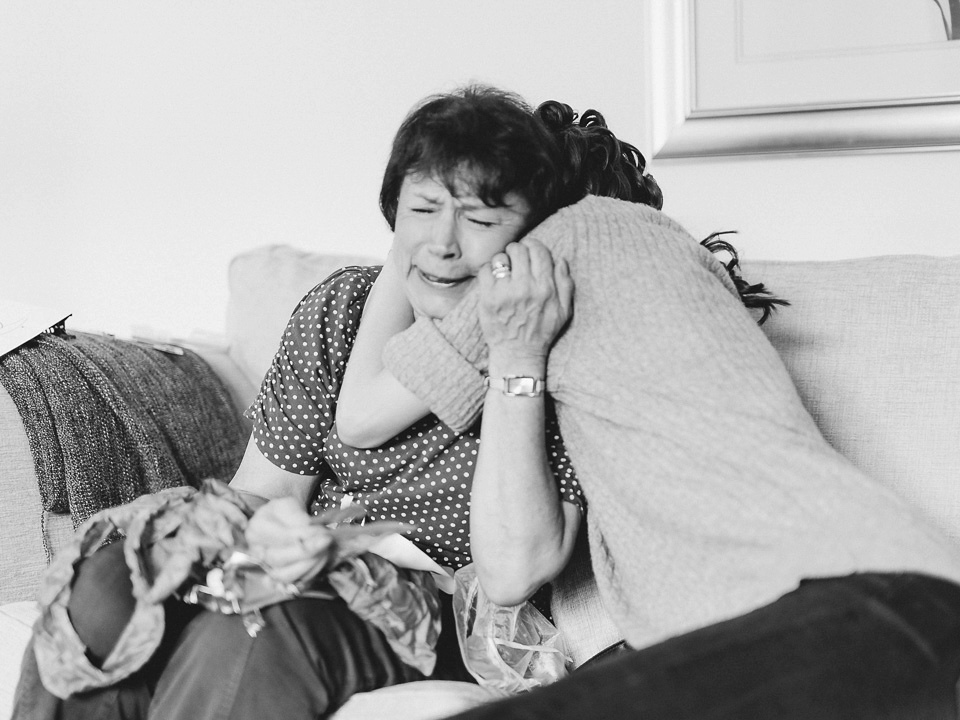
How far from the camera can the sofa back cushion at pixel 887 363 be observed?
127 cm

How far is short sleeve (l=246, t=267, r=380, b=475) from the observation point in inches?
50.9

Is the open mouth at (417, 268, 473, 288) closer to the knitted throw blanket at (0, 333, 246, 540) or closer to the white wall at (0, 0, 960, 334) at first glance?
the knitted throw blanket at (0, 333, 246, 540)

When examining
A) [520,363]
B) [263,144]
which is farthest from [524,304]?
[263,144]

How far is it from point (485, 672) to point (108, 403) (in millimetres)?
760

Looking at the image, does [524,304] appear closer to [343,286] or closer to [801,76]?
[343,286]

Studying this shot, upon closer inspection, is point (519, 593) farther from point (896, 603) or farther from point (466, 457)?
point (896, 603)

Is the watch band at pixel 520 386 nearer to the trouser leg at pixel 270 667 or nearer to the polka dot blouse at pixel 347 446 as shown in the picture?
the polka dot blouse at pixel 347 446

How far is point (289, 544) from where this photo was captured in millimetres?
972

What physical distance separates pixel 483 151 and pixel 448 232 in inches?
3.9

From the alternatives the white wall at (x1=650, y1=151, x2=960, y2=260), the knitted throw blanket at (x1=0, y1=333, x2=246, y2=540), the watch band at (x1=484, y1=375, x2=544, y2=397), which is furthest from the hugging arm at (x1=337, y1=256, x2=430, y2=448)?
the white wall at (x1=650, y1=151, x2=960, y2=260)

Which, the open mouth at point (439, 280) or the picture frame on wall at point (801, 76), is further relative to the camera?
the picture frame on wall at point (801, 76)

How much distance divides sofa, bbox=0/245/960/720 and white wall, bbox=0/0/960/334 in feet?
1.21

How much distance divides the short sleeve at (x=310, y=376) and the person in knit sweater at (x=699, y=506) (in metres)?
0.16

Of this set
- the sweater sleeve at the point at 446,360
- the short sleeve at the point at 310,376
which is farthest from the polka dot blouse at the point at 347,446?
the sweater sleeve at the point at 446,360
